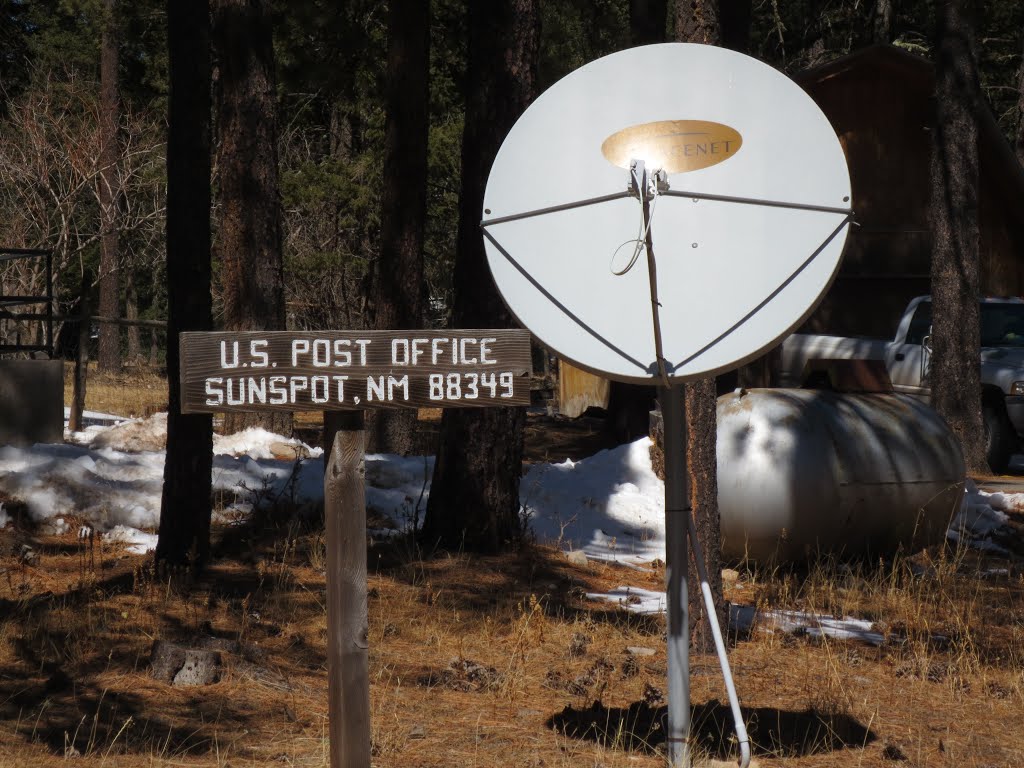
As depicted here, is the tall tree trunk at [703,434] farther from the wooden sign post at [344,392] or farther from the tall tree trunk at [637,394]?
the tall tree trunk at [637,394]

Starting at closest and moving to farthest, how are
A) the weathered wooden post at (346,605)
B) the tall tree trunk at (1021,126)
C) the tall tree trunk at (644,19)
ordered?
the weathered wooden post at (346,605), the tall tree trunk at (644,19), the tall tree trunk at (1021,126)

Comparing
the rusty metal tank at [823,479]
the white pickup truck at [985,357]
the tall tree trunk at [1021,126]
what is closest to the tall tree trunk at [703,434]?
the rusty metal tank at [823,479]

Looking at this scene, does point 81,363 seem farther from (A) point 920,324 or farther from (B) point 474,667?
(A) point 920,324

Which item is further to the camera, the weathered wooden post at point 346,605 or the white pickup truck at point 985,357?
the white pickup truck at point 985,357

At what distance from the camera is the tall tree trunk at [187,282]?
8422 mm

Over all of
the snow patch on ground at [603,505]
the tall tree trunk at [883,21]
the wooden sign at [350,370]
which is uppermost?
the tall tree trunk at [883,21]

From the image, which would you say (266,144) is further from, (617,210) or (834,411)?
(617,210)

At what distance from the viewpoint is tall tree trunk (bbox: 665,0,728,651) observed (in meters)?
6.94

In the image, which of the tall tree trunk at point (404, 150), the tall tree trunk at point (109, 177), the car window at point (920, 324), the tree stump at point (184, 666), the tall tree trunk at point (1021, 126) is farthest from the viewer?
the tall tree trunk at point (109, 177)

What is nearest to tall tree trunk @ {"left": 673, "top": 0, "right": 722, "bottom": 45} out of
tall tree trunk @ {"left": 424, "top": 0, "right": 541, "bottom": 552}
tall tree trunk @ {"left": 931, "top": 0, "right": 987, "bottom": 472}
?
tall tree trunk @ {"left": 424, "top": 0, "right": 541, "bottom": 552}

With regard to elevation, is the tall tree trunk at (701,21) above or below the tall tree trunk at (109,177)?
below

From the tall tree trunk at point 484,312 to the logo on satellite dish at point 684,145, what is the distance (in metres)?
4.03

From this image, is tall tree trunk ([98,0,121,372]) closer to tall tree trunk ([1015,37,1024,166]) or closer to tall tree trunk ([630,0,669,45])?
tall tree trunk ([630,0,669,45])

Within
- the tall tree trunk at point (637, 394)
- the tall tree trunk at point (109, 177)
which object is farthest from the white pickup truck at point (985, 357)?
the tall tree trunk at point (109, 177)
